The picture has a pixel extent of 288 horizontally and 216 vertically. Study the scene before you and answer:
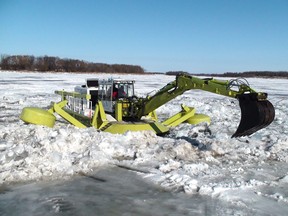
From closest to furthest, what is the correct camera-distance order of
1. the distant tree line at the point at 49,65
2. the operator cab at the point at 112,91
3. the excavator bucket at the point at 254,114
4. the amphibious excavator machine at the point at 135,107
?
the excavator bucket at the point at 254,114
the amphibious excavator machine at the point at 135,107
the operator cab at the point at 112,91
the distant tree line at the point at 49,65

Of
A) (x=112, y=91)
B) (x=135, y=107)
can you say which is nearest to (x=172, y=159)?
(x=135, y=107)

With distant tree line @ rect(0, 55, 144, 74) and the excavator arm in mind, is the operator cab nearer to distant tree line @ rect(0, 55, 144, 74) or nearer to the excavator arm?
the excavator arm

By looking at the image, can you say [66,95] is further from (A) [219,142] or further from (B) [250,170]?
(B) [250,170]

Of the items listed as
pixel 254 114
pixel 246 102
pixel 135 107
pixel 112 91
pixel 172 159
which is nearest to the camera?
pixel 254 114

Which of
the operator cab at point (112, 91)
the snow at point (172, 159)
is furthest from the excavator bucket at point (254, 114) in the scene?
the operator cab at point (112, 91)

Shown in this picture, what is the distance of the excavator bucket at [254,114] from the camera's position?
22.5 ft

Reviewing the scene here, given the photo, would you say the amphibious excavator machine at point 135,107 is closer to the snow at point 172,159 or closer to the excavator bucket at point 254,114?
the excavator bucket at point 254,114

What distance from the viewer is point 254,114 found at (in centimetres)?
695

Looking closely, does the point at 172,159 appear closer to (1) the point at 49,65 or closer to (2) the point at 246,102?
(2) the point at 246,102

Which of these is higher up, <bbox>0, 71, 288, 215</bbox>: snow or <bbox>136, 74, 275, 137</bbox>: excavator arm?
<bbox>136, 74, 275, 137</bbox>: excavator arm

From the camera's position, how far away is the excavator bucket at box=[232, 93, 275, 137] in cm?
686

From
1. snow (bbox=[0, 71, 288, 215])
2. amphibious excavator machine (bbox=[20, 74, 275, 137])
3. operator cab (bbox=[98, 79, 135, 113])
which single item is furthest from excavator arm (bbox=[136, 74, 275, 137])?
operator cab (bbox=[98, 79, 135, 113])

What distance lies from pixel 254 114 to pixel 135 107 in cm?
448

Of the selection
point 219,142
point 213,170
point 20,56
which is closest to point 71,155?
point 213,170
